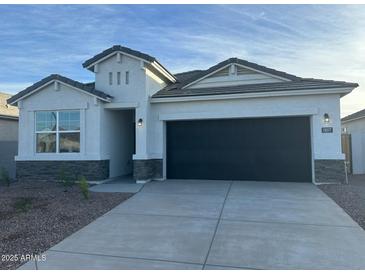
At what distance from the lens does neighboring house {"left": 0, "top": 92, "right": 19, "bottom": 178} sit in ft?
46.3

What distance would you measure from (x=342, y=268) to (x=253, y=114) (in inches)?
301

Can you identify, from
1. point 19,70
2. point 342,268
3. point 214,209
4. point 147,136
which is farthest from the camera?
point 19,70

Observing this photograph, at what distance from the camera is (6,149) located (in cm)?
1424

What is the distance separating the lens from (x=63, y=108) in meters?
11.7

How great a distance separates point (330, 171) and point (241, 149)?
10.9 feet

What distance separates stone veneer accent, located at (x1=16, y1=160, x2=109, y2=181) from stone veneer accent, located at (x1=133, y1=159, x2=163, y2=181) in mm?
1421

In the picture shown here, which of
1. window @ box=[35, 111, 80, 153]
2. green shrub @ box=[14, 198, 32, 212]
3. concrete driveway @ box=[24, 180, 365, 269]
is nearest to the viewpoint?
concrete driveway @ box=[24, 180, 365, 269]

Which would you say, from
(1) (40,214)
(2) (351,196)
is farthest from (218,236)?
(2) (351,196)

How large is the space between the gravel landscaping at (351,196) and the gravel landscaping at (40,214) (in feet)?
19.6

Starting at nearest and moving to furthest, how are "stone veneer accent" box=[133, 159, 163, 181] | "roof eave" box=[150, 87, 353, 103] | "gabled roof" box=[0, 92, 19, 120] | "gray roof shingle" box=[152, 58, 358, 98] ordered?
"roof eave" box=[150, 87, 353, 103]
"gray roof shingle" box=[152, 58, 358, 98]
"stone veneer accent" box=[133, 159, 163, 181]
"gabled roof" box=[0, 92, 19, 120]

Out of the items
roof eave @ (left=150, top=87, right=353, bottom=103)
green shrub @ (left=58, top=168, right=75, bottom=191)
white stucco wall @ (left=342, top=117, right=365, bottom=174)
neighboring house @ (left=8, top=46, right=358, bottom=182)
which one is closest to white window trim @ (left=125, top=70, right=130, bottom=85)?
neighboring house @ (left=8, top=46, right=358, bottom=182)

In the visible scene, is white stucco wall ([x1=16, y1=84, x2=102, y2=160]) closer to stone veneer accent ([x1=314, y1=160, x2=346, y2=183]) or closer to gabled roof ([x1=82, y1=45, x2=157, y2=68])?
gabled roof ([x1=82, y1=45, x2=157, y2=68])

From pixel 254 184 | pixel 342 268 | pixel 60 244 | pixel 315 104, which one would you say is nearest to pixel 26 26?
pixel 60 244

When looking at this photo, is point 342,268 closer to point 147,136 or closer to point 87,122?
point 147,136
